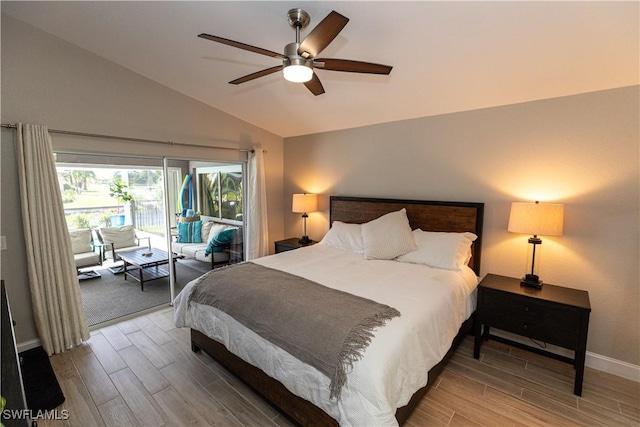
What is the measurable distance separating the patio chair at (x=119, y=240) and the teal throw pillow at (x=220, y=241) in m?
0.80

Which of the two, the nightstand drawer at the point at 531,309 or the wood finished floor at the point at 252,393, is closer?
the wood finished floor at the point at 252,393

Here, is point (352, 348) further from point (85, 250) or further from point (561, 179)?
point (85, 250)

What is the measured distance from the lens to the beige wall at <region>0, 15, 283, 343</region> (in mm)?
2664

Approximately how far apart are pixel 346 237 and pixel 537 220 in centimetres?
196

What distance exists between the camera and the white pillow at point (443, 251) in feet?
9.46

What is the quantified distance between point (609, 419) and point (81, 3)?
16.3 ft

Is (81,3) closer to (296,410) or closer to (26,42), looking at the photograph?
(26,42)

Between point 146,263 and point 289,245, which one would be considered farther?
point 289,245

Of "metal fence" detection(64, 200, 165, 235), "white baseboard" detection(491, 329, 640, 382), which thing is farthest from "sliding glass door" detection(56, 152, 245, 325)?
"white baseboard" detection(491, 329, 640, 382)

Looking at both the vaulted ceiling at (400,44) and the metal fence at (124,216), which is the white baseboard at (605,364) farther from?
the vaulted ceiling at (400,44)

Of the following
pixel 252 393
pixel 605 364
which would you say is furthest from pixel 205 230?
pixel 605 364

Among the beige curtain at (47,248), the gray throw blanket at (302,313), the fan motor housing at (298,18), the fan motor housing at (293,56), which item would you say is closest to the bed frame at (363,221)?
the gray throw blanket at (302,313)

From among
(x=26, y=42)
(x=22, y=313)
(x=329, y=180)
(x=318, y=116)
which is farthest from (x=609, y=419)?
(x=26, y=42)

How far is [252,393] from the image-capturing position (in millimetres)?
2322
